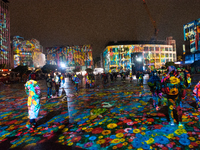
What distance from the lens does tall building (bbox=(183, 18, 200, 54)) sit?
172 feet

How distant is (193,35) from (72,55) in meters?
77.5

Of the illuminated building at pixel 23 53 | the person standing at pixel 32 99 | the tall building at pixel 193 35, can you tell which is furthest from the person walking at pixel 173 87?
the illuminated building at pixel 23 53

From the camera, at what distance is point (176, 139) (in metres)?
3.52

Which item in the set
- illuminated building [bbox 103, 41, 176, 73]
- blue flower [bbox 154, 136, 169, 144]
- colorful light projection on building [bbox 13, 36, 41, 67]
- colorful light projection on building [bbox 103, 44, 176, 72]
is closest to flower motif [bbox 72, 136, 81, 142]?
blue flower [bbox 154, 136, 169, 144]

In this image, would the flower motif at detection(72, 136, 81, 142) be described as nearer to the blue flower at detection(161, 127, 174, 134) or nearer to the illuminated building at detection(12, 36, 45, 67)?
the blue flower at detection(161, 127, 174, 134)

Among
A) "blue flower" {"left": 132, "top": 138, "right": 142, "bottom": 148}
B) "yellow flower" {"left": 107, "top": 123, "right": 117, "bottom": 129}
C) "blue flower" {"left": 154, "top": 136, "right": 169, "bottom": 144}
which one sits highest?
"blue flower" {"left": 154, "top": 136, "right": 169, "bottom": 144}

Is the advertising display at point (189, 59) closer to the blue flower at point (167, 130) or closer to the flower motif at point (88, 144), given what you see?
the blue flower at point (167, 130)

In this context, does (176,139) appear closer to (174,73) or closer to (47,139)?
(174,73)

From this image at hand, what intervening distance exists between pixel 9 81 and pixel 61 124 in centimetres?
3638

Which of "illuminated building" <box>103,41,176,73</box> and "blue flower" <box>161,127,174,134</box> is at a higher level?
"illuminated building" <box>103,41,176,73</box>

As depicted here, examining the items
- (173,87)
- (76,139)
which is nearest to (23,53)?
(76,139)

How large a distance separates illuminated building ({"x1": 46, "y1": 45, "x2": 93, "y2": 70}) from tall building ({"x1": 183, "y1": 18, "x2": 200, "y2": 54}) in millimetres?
66267

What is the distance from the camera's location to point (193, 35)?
2189 inches

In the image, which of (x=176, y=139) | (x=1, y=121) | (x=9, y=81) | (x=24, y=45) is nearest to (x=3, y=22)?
(x=24, y=45)
